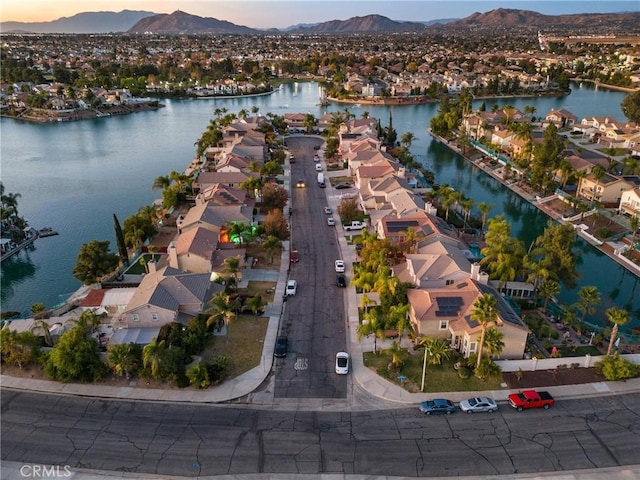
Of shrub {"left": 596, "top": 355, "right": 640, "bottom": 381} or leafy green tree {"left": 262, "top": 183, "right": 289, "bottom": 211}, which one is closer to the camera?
shrub {"left": 596, "top": 355, "right": 640, "bottom": 381}

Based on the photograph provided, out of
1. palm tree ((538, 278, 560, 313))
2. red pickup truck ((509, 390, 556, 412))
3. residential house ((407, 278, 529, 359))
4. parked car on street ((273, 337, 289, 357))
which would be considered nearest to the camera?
red pickup truck ((509, 390, 556, 412))

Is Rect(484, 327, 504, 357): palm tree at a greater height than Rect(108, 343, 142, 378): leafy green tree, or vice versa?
Rect(484, 327, 504, 357): palm tree

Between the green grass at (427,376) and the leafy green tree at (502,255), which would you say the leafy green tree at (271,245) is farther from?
the leafy green tree at (502,255)

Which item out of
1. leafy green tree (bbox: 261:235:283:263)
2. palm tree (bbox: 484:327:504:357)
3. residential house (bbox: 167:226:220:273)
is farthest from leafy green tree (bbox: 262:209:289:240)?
palm tree (bbox: 484:327:504:357)

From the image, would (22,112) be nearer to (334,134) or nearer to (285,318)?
(334,134)

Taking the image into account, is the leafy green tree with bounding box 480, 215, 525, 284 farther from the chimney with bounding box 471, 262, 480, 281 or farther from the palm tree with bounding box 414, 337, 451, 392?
the palm tree with bounding box 414, 337, 451, 392

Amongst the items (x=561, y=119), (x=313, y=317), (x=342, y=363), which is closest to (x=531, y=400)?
(x=342, y=363)

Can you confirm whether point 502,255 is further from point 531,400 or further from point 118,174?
point 118,174
